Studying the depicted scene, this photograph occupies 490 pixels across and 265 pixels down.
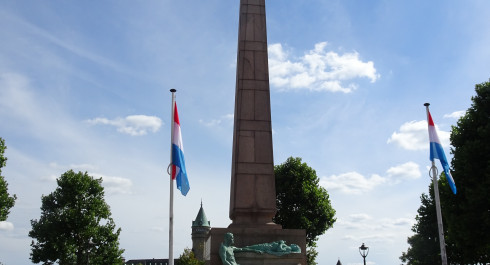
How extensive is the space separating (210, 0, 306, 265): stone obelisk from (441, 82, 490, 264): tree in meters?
11.1

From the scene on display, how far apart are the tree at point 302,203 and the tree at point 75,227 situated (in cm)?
1377

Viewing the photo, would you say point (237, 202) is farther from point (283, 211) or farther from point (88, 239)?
point (88, 239)

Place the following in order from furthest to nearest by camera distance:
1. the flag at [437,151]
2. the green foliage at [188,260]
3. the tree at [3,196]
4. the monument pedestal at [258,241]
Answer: the green foliage at [188,260] < the tree at [3,196] < the flag at [437,151] < the monument pedestal at [258,241]

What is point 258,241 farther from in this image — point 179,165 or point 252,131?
point 252,131

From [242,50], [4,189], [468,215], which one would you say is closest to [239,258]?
[242,50]

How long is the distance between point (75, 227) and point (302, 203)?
17.4m

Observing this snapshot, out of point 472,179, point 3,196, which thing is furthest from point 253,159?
point 3,196

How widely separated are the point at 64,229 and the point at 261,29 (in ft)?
85.9

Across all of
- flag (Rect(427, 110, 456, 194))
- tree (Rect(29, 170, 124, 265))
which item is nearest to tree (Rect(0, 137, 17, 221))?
tree (Rect(29, 170, 124, 265))

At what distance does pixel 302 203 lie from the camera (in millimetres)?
34094

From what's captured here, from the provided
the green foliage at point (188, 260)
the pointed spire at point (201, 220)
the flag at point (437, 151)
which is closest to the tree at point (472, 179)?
the flag at point (437, 151)

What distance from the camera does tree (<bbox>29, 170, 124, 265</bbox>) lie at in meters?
34.9

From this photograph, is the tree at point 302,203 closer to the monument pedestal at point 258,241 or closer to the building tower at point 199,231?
the monument pedestal at point 258,241

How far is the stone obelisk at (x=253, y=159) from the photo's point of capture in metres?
13.8
